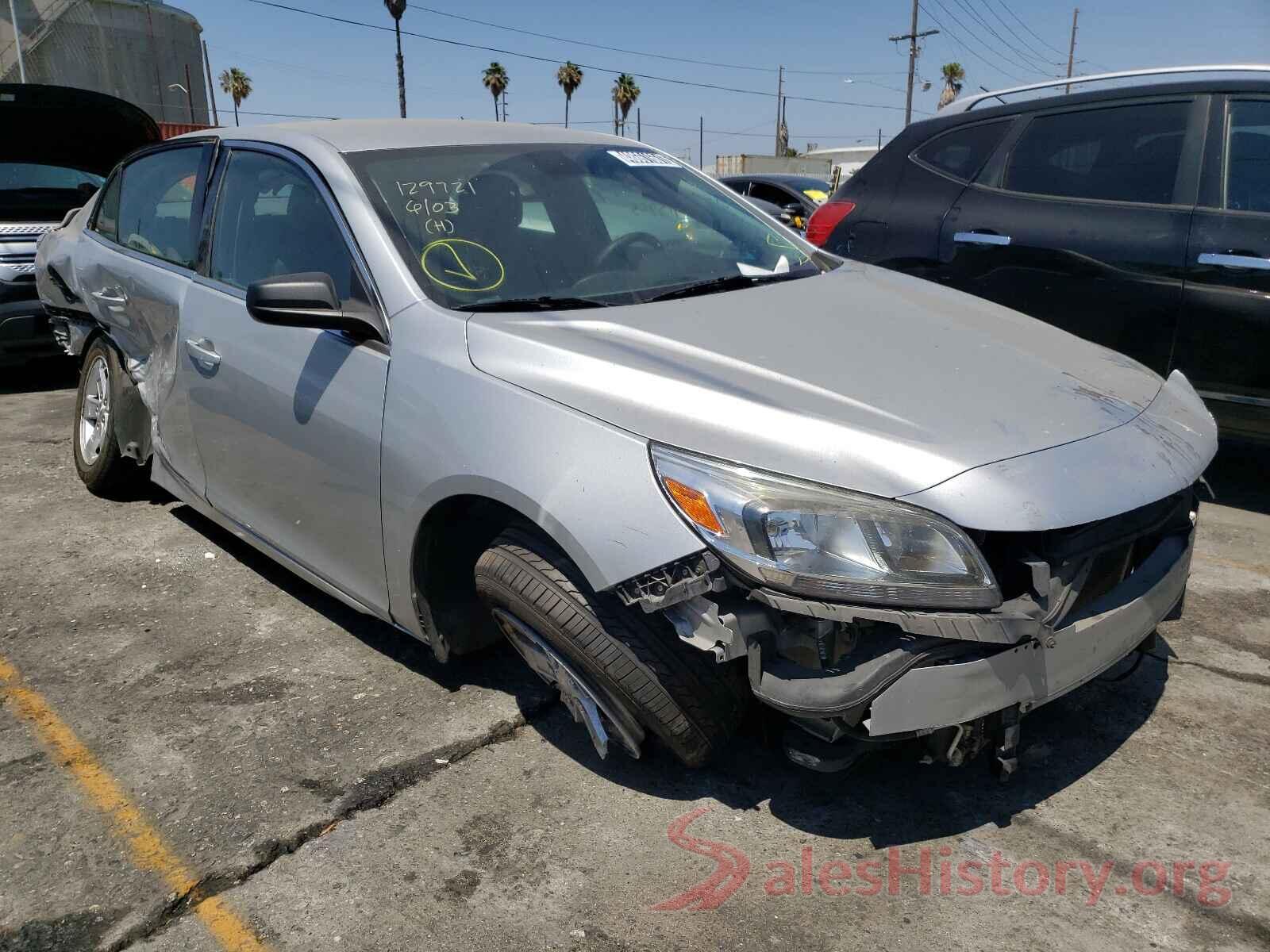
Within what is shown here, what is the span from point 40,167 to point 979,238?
6.31 m

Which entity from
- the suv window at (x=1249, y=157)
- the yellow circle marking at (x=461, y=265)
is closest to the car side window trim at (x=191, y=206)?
the yellow circle marking at (x=461, y=265)

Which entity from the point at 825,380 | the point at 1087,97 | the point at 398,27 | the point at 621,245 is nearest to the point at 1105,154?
the point at 1087,97

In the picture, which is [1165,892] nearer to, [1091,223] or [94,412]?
[1091,223]

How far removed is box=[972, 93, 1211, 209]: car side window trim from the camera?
4348 mm

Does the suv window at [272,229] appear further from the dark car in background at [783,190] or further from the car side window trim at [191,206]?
the dark car in background at [783,190]

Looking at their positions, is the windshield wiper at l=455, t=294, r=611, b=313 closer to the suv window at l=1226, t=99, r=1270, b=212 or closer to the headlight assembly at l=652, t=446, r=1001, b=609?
the headlight assembly at l=652, t=446, r=1001, b=609

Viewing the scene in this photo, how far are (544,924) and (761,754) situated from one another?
815mm

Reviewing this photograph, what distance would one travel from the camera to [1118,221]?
4.48 m

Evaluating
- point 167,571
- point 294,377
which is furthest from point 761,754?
point 167,571

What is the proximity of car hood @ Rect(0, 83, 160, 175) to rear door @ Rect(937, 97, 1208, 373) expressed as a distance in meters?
5.50

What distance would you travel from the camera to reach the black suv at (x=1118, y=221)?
4.19m

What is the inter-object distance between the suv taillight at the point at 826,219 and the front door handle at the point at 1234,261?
1.77 m

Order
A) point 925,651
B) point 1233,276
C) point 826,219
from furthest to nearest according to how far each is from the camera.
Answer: point 826,219 → point 1233,276 → point 925,651

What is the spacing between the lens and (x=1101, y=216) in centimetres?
453
